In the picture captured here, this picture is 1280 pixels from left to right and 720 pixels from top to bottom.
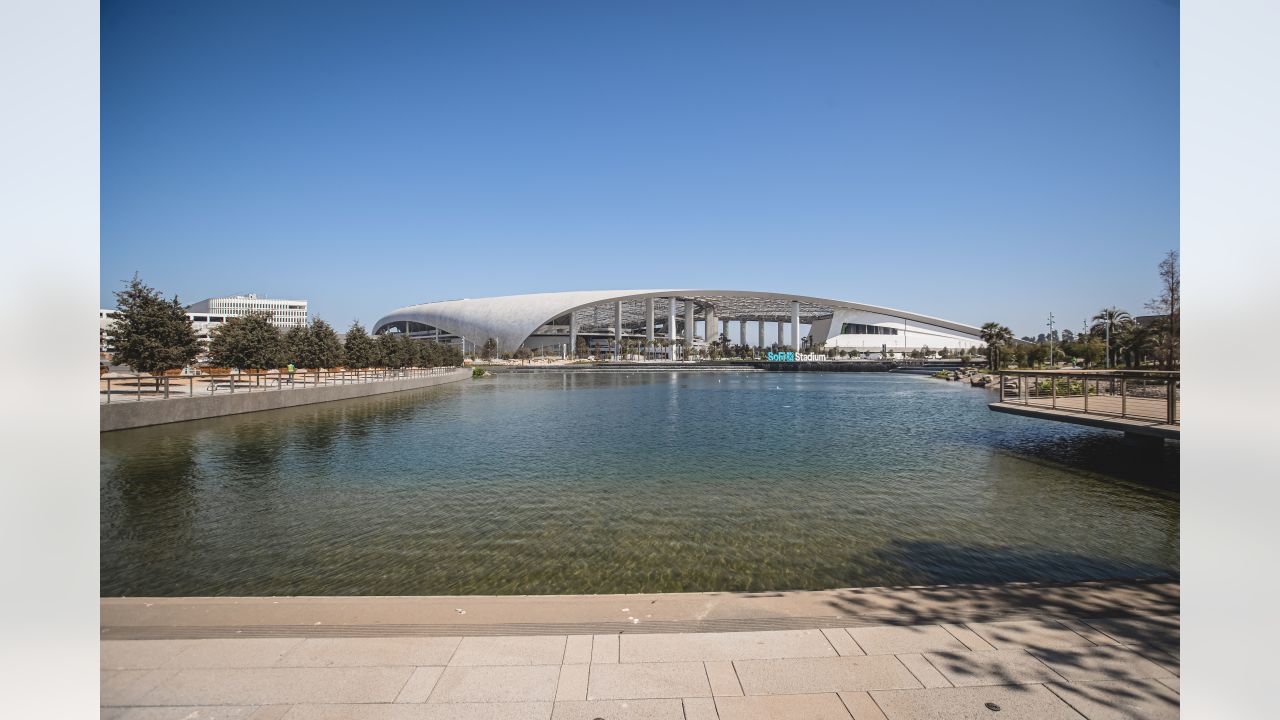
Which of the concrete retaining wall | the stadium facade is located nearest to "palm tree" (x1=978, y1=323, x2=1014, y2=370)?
the stadium facade

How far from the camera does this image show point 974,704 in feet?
9.29

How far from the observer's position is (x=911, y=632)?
11.8 ft

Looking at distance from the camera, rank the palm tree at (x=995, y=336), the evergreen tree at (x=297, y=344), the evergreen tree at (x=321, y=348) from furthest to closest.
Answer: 1. the palm tree at (x=995, y=336)
2. the evergreen tree at (x=321, y=348)
3. the evergreen tree at (x=297, y=344)

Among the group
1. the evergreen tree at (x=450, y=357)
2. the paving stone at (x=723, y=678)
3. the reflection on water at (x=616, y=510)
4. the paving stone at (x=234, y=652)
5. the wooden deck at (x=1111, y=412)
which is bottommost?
the reflection on water at (x=616, y=510)

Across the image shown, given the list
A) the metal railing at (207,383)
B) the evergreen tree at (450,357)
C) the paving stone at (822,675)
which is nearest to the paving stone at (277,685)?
the paving stone at (822,675)

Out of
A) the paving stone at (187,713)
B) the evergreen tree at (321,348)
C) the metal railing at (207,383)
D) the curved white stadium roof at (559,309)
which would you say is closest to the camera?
the paving stone at (187,713)

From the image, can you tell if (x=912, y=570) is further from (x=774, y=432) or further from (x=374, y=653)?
(x=774, y=432)

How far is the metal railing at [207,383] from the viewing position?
18203 millimetres

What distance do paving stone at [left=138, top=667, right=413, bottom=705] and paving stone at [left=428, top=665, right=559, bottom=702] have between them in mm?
226

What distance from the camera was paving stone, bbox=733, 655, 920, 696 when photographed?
299cm

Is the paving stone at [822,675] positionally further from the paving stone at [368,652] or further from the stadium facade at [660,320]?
the stadium facade at [660,320]

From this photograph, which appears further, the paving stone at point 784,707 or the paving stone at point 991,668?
Answer: the paving stone at point 991,668

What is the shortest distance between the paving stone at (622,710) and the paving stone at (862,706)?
0.74m

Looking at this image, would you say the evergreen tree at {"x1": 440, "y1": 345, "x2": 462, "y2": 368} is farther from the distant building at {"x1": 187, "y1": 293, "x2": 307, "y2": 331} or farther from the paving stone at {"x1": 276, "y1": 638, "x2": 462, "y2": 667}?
the paving stone at {"x1": 276, "y1": 638, "x2": 462, "y2": 667}
